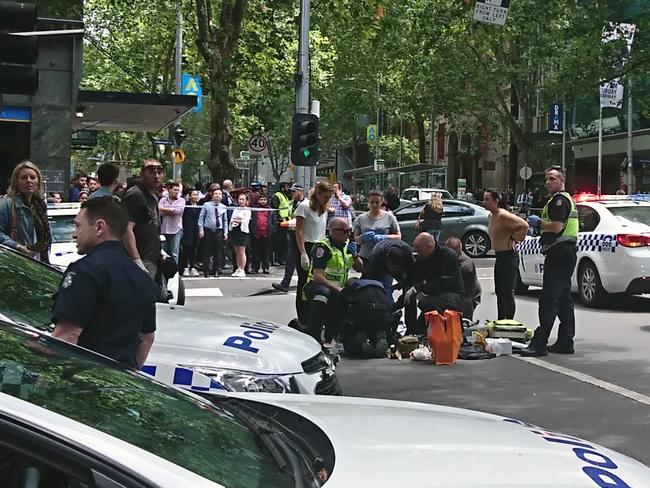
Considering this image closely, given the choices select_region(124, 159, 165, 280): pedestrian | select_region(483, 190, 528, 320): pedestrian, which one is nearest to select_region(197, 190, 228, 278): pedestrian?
select_region(483, 190, 528, 320): pedestrian

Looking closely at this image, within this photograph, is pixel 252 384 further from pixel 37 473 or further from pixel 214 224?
pixel 214 224

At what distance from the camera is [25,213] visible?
877 centimetres

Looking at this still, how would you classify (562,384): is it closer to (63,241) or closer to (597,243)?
(597,243)

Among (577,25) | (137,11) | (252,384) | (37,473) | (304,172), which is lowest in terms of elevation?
(252,384)

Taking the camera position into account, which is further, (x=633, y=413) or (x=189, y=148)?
(x=189, y=148)

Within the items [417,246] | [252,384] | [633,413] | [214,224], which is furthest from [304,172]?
[252,384]

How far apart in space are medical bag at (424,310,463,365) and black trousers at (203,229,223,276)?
8967mm

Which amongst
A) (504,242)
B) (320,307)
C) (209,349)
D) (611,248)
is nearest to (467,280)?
(504,242)

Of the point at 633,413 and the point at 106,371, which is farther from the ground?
the point at 106,371

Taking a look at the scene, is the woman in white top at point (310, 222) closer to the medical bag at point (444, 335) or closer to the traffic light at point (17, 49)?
the medical bag at point (444, 335)

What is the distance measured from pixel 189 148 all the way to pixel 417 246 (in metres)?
53.0

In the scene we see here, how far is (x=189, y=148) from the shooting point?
202 ft

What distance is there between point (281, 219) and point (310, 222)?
7.48m

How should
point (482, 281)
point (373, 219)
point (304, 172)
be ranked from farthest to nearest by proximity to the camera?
point (304, 172) < point (482, 281) < point (373, 219)
